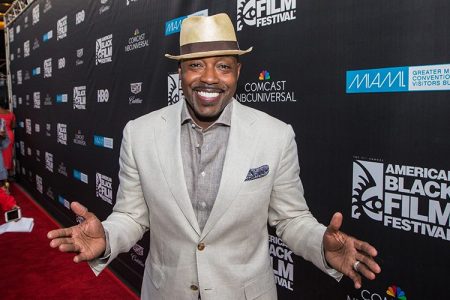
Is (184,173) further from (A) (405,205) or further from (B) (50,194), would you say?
(B) (50,194)

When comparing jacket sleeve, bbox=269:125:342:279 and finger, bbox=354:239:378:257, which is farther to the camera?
jacket sleeve, bbox=269:125:342:279

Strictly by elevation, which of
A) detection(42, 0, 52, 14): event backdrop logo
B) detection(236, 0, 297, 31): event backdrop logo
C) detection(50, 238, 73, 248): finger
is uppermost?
detection(42, 0, 52, 14): event backdrop logo

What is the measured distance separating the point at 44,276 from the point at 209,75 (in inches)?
120

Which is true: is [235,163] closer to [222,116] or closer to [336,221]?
[222,116]

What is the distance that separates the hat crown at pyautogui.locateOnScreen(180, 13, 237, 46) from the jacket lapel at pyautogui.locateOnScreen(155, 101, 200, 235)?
256mm

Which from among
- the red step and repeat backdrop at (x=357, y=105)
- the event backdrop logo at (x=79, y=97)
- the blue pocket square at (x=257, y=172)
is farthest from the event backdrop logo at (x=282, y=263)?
the event backdrop logo at (x=79, y=97)

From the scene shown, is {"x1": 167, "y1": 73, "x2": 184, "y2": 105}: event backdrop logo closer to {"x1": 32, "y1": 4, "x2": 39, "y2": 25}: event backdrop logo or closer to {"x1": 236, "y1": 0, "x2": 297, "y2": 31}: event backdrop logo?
{"x1": 236, "y1": 0, "x2": 297, "y2": 31}: event backdrop logo

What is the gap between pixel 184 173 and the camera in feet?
4.61

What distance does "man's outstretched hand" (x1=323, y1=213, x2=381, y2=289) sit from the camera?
1112mm

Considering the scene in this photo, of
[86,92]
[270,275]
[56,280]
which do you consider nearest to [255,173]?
[270,275]

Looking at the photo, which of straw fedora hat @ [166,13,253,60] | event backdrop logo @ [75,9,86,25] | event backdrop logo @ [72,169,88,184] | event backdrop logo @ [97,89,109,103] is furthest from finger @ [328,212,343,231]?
event backdrop logo @ [75,9,86,25]

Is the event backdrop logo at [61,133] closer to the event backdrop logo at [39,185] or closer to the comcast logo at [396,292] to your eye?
the event backdrop logo at [39,185]

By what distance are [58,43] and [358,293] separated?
188 inches

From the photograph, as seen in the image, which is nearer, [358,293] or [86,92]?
[358,293]
